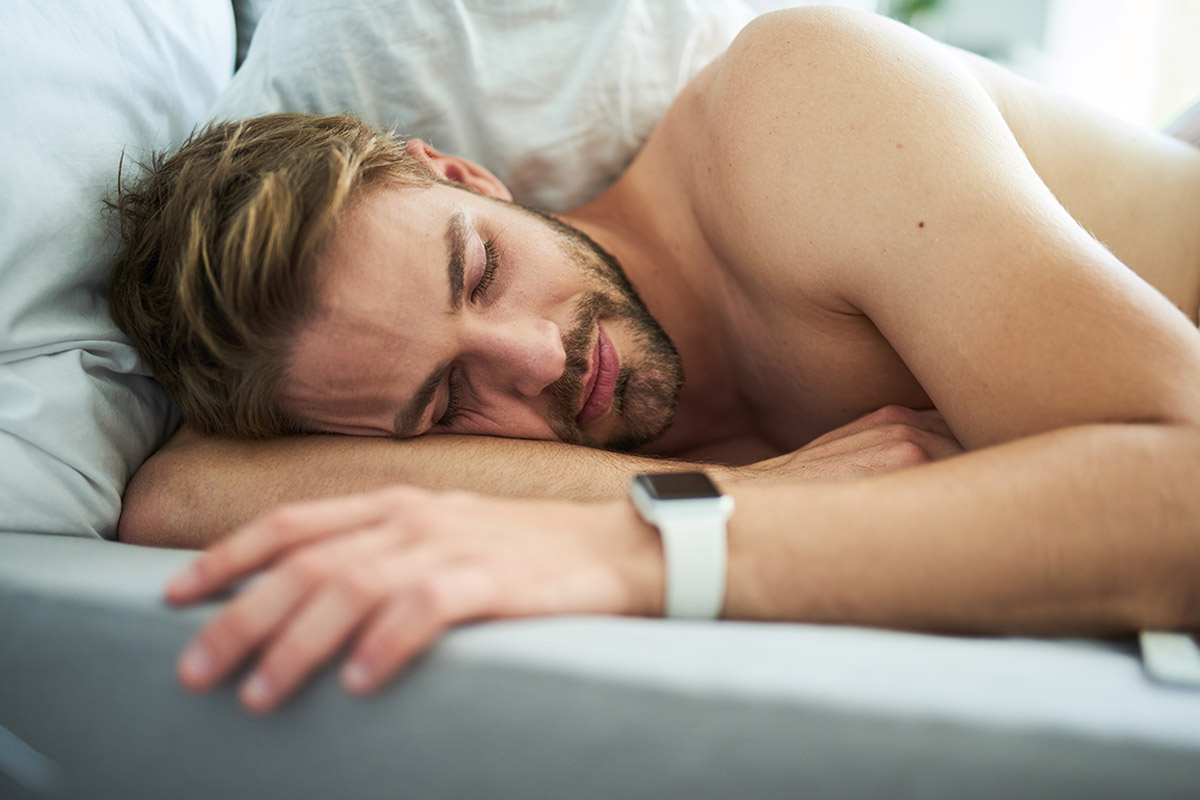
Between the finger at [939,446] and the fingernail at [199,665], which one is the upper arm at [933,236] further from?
the fingernail at [199,665]

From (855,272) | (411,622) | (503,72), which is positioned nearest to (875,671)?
(411,622)

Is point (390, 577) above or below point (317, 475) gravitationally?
above

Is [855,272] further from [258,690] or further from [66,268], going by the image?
[66,268]

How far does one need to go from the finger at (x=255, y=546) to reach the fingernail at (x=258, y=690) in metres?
0.08

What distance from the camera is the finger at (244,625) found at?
1.59 feet

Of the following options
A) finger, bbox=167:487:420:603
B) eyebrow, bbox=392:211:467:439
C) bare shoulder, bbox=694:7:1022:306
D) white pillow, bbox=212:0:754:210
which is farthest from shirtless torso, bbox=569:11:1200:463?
finger, bbox=167:487:420:603

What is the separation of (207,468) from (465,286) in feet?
1.19

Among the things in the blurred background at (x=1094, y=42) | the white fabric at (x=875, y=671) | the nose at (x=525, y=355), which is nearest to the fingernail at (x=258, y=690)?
the white fabric at (x=875, y=671)

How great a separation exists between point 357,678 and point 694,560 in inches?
9.5

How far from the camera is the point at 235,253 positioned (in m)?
0.86

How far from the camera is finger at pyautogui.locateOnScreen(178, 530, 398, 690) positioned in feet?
1.59

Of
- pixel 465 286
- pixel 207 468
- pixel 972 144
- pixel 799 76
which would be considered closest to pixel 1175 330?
pixel 972 144

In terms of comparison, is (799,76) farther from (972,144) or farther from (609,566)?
(609,566)

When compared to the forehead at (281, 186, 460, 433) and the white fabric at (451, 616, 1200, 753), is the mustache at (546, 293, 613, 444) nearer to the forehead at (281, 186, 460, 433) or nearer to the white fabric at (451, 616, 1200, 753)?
the forehead at (281, 186, 460, 433)
